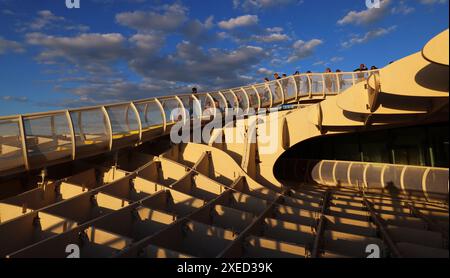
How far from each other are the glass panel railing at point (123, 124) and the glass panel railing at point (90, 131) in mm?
296

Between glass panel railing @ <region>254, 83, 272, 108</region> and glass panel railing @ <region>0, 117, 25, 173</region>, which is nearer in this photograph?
glass panel railing @ <region>0, 117, 25, 173</region>

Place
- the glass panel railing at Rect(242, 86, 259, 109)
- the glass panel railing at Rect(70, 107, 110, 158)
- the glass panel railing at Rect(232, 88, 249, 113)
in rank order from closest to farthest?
the glass panel railing at Rect(70, 107, 110, 158) < the glass panel railing at Rect(232, 88, 249, 113) < the glass panel railing at Rect(242, 86, 259, 109)

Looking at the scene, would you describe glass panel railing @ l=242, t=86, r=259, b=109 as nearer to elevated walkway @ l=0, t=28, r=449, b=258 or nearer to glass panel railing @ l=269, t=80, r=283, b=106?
glass panel railing @ l=269, t=80, r=283, b=106

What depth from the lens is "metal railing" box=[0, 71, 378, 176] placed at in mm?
8367

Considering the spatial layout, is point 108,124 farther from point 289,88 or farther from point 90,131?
point 289,88

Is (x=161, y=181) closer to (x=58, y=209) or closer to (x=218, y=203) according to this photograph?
(x=218, y=203)

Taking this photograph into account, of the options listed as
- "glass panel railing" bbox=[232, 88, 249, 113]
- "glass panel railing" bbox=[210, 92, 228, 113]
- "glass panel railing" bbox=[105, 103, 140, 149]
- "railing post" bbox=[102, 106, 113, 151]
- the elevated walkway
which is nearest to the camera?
the elevated walkway

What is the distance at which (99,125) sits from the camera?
10.5 meters

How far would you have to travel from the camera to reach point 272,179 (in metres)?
13.3

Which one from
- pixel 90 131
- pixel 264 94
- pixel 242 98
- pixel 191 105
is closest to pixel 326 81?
pixel 264 94

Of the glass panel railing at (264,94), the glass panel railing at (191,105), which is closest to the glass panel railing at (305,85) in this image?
the glass panel railing at (264,94)

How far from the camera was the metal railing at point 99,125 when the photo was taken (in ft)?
27.5

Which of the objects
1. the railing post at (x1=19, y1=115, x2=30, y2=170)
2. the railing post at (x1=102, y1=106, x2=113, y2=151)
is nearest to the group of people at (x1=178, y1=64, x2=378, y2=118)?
the railing post at (x1=102, y1=106, x2=113, y2=151)
